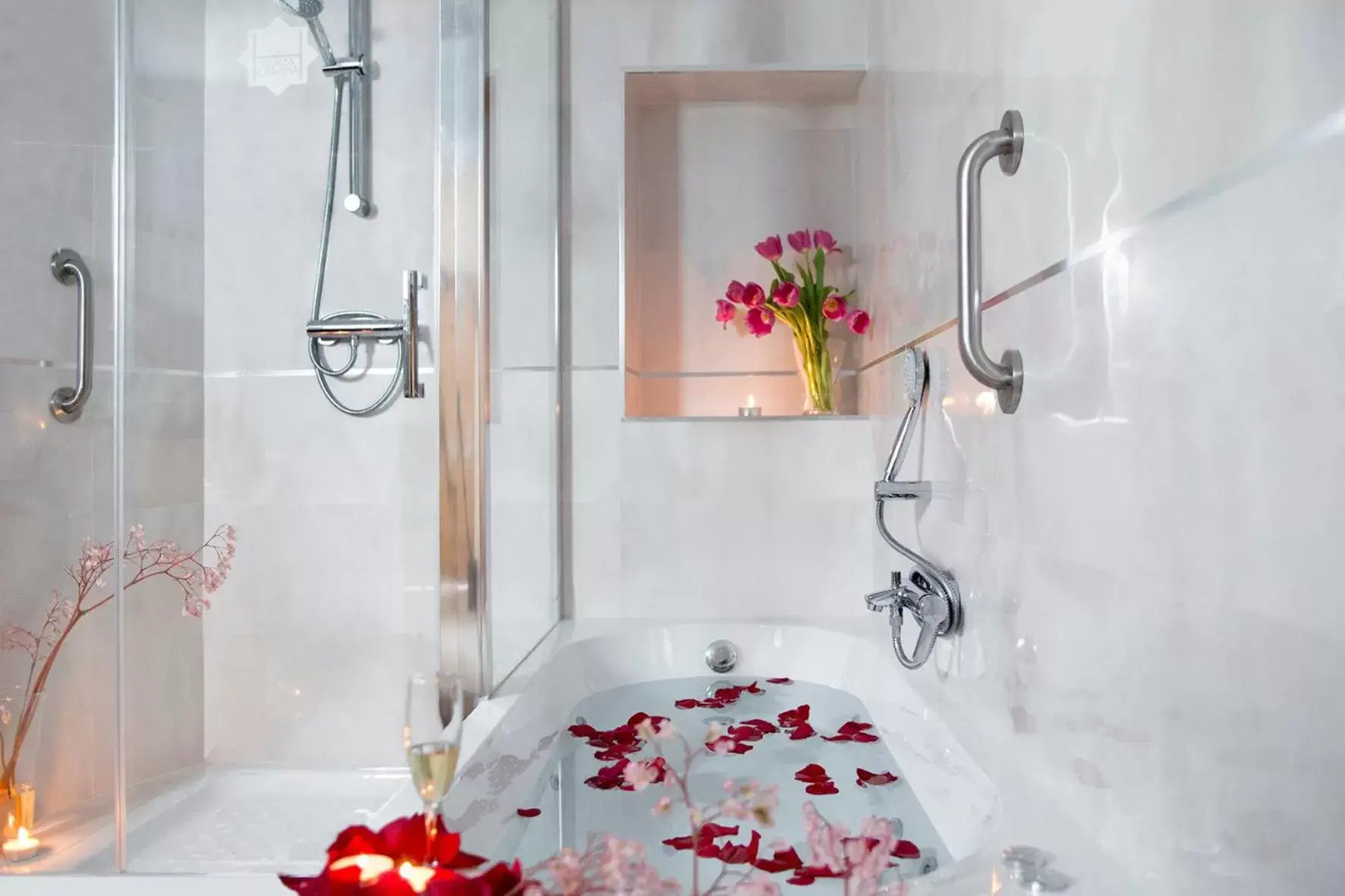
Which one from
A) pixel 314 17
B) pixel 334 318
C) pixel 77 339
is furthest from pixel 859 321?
pixel 77 339

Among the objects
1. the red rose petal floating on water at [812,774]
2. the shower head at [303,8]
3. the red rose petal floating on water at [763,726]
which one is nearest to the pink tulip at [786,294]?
the red rose petal floating on water at [763,726]

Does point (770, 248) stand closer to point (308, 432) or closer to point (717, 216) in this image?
point (717, 216)

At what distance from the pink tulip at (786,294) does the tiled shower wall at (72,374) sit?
1699 millimetres

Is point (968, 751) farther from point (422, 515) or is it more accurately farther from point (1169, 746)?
point (422, 515)

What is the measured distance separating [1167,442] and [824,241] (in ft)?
6.66

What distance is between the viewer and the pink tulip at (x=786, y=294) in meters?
2.78

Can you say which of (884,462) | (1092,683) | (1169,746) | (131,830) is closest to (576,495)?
(884,462)

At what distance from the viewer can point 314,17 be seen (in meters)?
2.10

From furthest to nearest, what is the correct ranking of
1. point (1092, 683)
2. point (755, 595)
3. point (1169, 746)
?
1. point (755, 595)
2. point (1092, 683)
3. point (1169, 746)

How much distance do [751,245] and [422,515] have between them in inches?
60.4

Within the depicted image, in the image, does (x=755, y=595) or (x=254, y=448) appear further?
(x=755, y=595)

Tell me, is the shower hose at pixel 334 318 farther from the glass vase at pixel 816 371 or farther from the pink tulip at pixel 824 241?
the pink tulip at pixel 824 241

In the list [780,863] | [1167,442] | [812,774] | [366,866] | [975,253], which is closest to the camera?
[366,866]

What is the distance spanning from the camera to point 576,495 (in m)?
2.74
